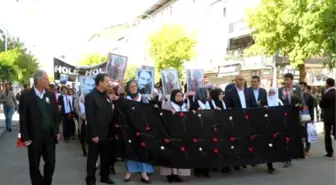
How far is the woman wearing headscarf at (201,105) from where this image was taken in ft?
31.1

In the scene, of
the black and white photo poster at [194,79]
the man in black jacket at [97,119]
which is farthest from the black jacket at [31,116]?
the black and white photo poster at [194,79]

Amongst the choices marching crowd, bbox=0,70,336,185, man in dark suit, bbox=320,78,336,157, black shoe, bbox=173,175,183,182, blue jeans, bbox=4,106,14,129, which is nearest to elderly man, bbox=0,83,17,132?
blue jeans, bbox=4,106,14,129

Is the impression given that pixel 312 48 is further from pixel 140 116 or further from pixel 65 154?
pixel 140 116

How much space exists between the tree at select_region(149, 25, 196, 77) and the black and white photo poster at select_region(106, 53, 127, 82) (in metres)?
36.4

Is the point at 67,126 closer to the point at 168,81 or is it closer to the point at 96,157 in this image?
the point at 168,81

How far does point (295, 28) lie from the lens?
25.0 m

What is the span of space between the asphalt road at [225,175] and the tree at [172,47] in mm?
36755

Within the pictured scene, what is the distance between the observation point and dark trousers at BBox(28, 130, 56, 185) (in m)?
7.51

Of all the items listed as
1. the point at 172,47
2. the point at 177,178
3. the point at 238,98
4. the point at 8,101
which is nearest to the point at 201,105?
the point at 238,98

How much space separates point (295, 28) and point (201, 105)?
16632 mm

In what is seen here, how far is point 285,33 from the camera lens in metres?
25.6

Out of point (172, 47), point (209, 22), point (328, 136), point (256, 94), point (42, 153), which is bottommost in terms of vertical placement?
point (328, 136)

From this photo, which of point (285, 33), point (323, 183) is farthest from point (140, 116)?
point (285, 33)

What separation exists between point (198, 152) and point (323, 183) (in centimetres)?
222
